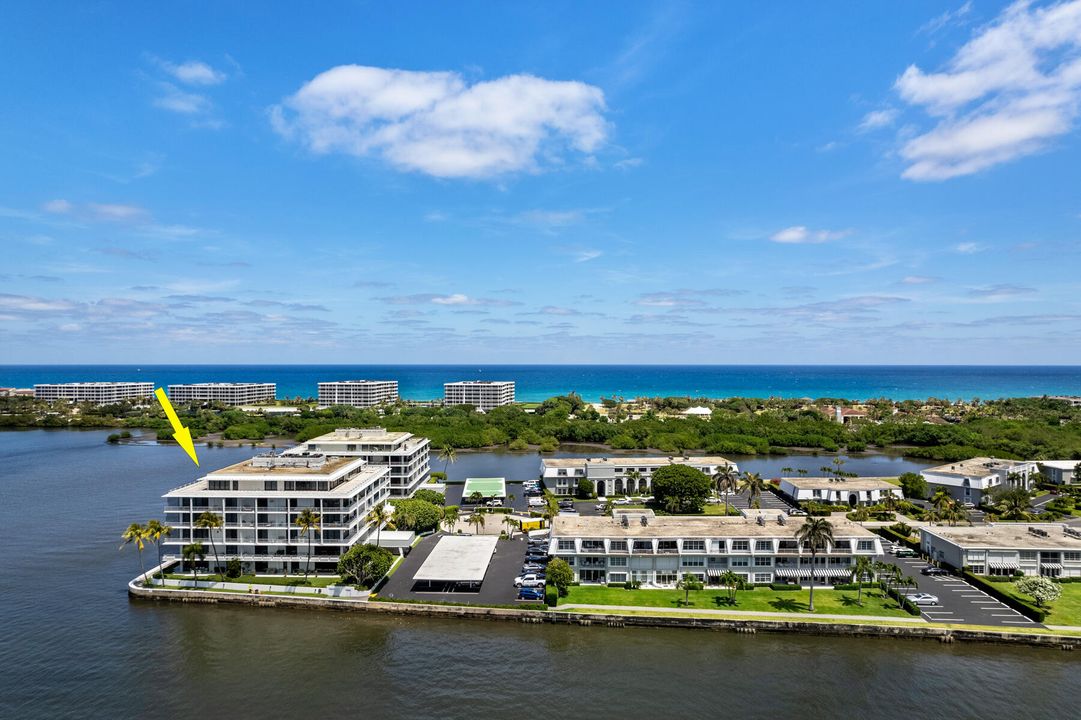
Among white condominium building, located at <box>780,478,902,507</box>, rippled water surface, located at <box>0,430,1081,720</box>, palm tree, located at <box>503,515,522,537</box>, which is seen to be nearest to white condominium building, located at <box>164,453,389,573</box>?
rippled water surface, located at <box>0,430,1081,720</box>

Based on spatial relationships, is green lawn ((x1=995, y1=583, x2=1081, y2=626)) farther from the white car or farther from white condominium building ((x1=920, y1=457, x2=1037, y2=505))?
the white car

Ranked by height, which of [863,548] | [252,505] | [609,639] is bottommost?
[609,639]

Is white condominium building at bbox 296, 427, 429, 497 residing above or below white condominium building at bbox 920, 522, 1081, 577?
above

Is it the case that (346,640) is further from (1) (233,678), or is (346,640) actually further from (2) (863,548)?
(2) (863,548)

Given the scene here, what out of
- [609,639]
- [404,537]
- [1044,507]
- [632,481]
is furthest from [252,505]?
[1044,507]

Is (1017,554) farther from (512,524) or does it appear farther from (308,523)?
(308,523)

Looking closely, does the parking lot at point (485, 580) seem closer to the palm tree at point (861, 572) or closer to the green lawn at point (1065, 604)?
the palm tree at point (861, 572)

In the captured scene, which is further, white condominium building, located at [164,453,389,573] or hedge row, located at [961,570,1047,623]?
white condominium building, located at [164,453,389,573]
